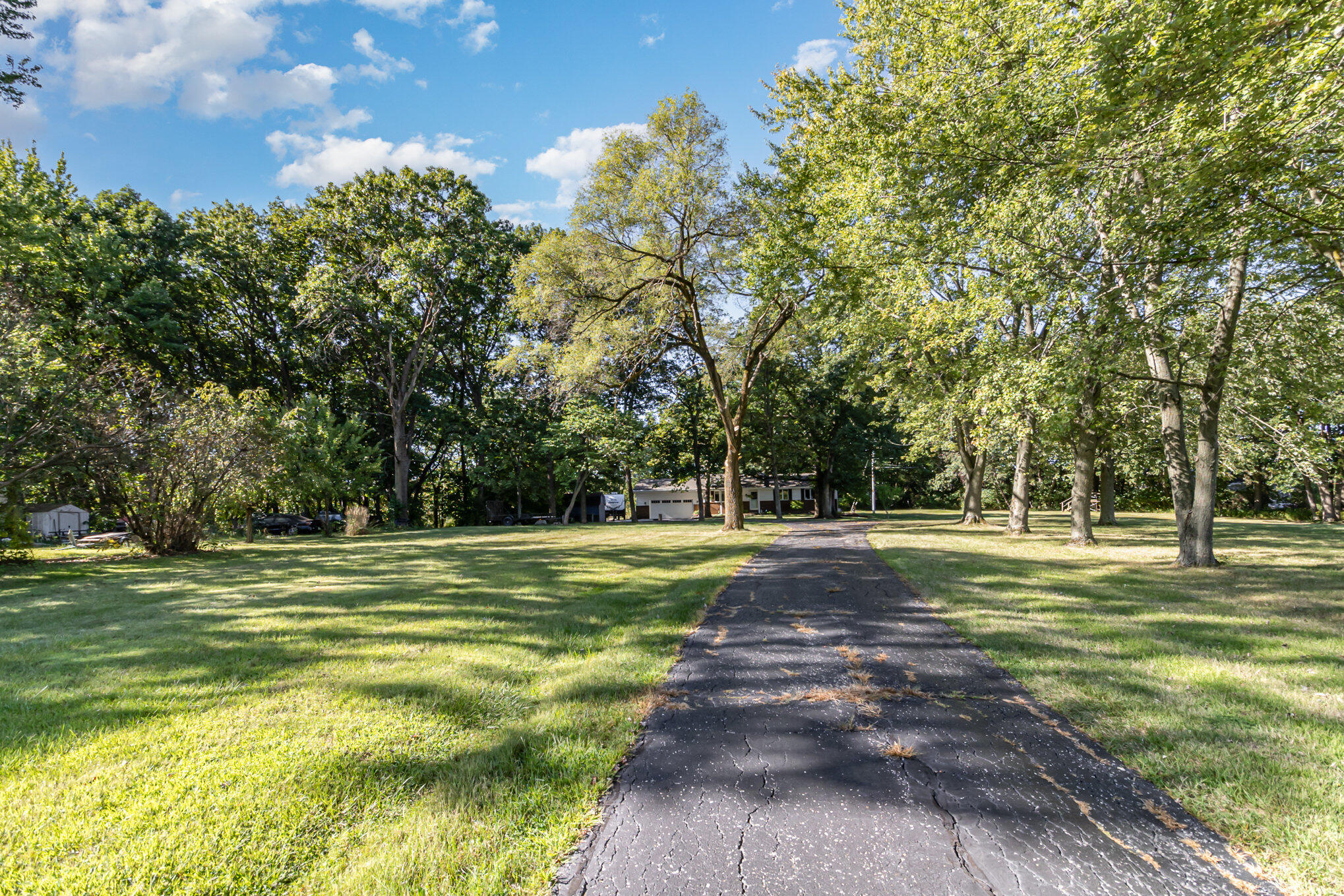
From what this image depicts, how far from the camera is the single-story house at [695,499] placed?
54.0m

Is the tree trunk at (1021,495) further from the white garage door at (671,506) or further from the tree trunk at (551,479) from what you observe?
the white garage door at (671,506)

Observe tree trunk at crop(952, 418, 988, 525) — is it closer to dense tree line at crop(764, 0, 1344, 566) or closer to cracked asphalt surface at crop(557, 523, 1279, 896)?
dense tree line at crop(764, 0, 1344, 566)

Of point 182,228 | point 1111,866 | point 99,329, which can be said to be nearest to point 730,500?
point 1111,866

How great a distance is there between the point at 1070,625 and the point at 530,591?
6.53 metres

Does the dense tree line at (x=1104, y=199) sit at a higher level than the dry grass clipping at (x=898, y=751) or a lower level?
higher

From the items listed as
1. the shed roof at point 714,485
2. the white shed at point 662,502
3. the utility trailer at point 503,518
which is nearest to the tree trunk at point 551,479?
the utility trailer at point 503,518

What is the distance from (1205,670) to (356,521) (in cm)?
2604

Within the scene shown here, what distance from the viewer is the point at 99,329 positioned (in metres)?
22.7

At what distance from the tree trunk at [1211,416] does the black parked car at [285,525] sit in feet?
122

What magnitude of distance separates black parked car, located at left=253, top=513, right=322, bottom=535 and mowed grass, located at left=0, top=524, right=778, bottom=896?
91.7ft

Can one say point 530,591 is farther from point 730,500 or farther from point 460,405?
point 460,405

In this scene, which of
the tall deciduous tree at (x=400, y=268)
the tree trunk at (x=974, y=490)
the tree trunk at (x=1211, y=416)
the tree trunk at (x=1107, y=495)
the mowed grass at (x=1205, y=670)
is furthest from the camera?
the tall deciduous tree at (x=400, y=268)

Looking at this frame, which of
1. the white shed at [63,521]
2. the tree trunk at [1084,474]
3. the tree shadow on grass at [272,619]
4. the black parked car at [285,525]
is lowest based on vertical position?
the black parked car at [285,525]

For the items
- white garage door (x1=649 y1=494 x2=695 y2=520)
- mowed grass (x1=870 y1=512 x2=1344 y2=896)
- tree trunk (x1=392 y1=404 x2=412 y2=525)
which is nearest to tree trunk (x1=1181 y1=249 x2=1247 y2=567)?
mowed grass (x1=870 y1=512 x2=1344 y2=896)
